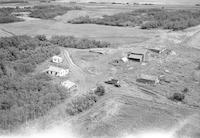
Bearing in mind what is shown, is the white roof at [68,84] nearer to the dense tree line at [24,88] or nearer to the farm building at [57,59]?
the dense tree line at [24,88]

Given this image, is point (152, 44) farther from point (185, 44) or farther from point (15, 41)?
point (15, 41)

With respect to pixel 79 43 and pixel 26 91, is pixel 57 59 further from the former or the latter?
pixel 26 91

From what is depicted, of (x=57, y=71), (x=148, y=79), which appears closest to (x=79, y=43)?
(x=57, y=71)

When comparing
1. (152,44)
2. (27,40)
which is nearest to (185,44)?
(152,44)

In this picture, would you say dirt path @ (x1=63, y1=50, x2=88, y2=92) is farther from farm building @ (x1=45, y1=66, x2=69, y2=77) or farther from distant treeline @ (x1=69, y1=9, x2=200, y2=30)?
distant treeline @ (x1=69, y1=9, x2=200, y2=30)

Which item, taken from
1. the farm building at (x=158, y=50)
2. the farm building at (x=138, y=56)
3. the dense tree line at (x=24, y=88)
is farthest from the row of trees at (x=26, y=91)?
the farm building at (x=158, y=50)

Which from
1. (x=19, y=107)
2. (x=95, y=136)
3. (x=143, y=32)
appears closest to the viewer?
(x=95, y=136)
